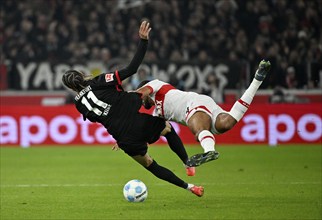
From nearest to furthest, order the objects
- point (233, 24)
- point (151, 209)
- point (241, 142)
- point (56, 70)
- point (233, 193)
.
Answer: point (151, 209)
point (233, 193)
point (241, 142)
point (56, 70)
point (233, 24)

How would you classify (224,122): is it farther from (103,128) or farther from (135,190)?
(103,128)

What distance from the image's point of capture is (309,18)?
21141 mm

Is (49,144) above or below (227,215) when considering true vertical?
below

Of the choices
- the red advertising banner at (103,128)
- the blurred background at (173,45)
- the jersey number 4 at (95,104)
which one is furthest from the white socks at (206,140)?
the blurred background at (173,45)

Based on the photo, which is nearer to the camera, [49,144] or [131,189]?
[131,189]

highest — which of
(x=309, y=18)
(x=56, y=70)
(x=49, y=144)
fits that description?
(x=309, y=18)

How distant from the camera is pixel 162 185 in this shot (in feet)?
36.8

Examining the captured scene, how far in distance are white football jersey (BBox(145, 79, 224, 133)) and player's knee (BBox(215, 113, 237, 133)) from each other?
7cm

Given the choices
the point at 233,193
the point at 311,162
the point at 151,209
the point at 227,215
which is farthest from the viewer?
the point at 311,162

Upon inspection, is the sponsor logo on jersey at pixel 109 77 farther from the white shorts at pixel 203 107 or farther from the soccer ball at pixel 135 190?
the soccer ball at pixel 135 190

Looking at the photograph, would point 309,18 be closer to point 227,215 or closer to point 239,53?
point 239,53

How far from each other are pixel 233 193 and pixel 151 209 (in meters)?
1.76

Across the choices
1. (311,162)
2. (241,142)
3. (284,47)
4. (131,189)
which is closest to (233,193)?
(131,189)

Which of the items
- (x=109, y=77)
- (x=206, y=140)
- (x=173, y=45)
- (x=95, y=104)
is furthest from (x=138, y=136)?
(x=173, y=45)
